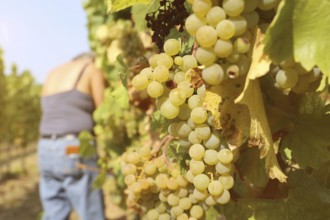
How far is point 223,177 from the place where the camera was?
3.16 ft

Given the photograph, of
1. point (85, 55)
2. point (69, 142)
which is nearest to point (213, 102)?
point (69, 142)

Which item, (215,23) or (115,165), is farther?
(115,165)

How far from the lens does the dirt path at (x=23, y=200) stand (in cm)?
860

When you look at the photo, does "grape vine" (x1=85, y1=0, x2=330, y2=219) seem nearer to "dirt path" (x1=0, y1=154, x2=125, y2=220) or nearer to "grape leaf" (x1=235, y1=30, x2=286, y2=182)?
"grape leaf" (x1=235, y1=30, x2=286, y2=182)

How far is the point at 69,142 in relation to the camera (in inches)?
147

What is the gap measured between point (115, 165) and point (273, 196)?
6.82 feet


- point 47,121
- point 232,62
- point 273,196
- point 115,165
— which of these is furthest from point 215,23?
point 47,121

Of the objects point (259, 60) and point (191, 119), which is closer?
point (259, 60)

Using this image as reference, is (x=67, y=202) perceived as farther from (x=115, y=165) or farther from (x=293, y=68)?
(x=293, y=68)

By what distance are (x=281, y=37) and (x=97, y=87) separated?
3180mm

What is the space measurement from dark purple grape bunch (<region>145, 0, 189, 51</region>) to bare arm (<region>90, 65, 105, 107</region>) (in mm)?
2708

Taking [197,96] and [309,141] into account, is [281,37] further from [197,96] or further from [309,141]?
[309,141]

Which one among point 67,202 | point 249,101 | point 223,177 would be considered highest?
point 249,101

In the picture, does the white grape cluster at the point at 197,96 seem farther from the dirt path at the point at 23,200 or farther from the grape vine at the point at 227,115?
the dirt path at the point at 23,200
